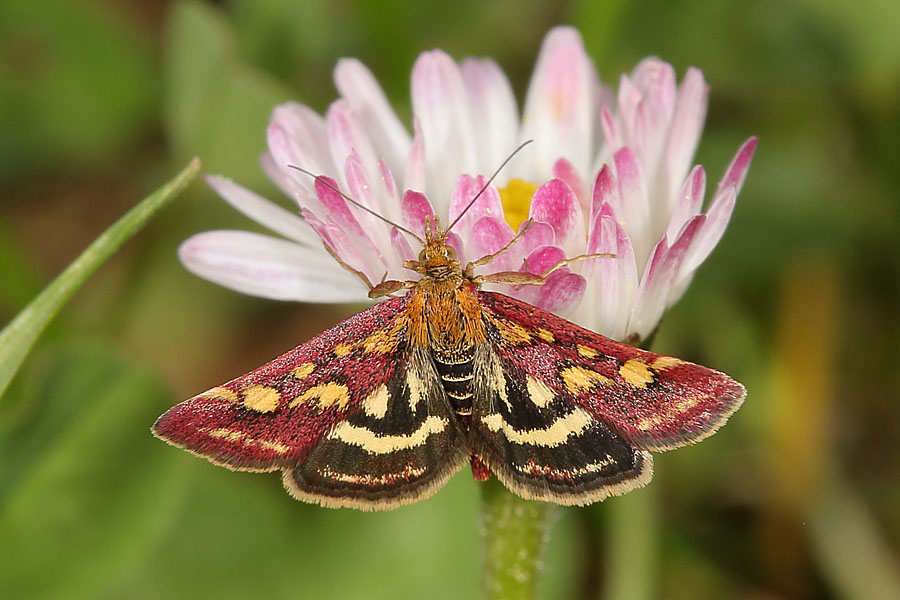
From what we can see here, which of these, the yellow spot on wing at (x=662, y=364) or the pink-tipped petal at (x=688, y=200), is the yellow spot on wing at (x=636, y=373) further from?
the pink-tipped petal at (x=688, y=200)

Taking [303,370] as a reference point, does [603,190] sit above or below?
above

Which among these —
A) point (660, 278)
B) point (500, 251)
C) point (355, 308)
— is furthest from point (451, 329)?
point (355, 308)

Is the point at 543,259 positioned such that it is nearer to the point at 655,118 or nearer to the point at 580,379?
the point at 580,379

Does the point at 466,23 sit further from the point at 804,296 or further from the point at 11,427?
the point at 11,427

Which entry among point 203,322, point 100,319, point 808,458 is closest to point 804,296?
point 808,458

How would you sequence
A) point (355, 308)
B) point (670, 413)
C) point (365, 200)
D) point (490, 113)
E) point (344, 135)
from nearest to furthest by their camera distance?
1. point (670, 413)
2. point (365, 200)
3. point (344, 135)
4. point (490, 113)
5. point (355, 308)

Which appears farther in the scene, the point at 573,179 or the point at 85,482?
Result: the point at 85,482

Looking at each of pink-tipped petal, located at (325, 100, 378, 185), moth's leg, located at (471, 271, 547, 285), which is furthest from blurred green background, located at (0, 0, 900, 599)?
pink-tipped petal, located at (325, 100, 378, 185)

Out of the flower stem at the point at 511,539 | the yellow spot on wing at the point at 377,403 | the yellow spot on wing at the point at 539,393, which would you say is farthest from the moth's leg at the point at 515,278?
the flower stem at the point at 511,539
